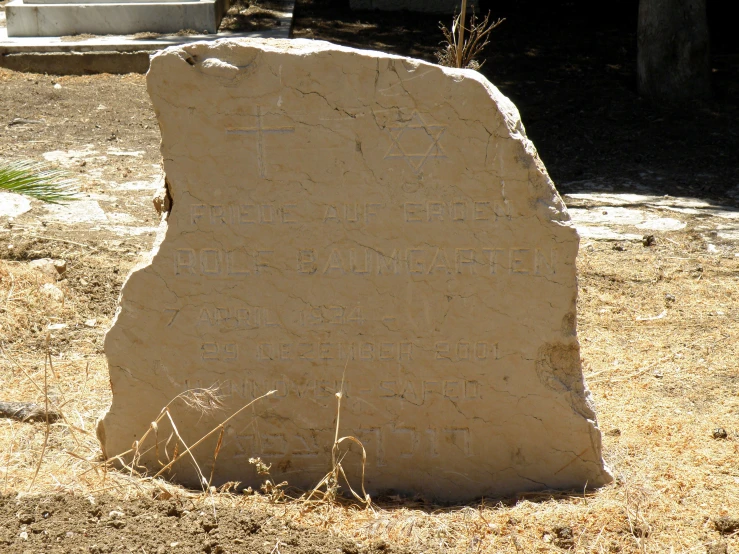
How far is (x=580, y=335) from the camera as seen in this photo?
4352 millimetres

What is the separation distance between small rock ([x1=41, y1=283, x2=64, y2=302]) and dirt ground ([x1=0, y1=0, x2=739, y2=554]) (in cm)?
2

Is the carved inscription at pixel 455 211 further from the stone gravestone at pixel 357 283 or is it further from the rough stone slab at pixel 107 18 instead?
the rough stone slab at pixel 107 18

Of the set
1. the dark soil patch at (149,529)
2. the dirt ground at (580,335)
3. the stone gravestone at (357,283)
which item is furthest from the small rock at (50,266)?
the dark soil patch at (149,529)

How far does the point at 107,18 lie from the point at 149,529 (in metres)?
8.78

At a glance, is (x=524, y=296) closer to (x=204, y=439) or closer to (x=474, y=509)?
(x=474, y=509)

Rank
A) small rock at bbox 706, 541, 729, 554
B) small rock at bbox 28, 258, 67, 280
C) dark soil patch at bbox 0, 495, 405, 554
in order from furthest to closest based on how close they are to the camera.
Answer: small rock at bbox 28, 258, 67, 280 < small rock at bbox 706, 541, 729, 554 < dark soil patch at bbox 0, 495, 405, 554

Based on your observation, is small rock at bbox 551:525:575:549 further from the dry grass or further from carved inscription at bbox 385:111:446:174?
carved inscription at bbox 385:111:446:174

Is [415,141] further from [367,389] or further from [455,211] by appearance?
[367,389]

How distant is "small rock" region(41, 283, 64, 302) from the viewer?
4.39 m

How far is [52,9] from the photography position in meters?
9.80

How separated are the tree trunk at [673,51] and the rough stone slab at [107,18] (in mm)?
5075

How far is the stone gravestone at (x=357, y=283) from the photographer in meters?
2.68

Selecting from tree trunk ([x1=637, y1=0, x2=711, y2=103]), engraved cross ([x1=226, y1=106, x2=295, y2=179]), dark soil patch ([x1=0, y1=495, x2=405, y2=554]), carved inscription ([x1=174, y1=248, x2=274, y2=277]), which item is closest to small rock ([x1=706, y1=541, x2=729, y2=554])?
dark soil patch ([x1=0, y1=495, x2=405, y2=554])

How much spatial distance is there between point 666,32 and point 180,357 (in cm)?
693
